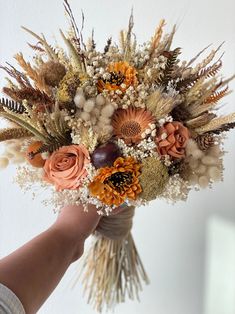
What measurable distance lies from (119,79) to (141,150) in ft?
0.42

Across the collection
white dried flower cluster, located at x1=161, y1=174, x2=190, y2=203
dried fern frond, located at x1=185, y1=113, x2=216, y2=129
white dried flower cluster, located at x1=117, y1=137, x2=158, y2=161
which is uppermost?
dried fern frond, located at x1=185, y1=113, x2=216, y2=129

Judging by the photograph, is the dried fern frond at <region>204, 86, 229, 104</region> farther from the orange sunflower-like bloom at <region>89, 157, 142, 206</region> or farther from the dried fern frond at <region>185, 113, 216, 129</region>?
the orange sunflower-like bloom at <region>89, 157, 142, 206</region>

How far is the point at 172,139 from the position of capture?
67 centimetres

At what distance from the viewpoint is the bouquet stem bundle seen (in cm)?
96

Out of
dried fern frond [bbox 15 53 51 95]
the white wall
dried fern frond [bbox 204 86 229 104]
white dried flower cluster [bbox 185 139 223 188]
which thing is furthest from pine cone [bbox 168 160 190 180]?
the white wall

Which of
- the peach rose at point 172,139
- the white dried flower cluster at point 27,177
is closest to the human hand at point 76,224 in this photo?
the white dried flower cluster at point 27,177

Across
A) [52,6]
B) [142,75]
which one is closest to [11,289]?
[142,75]

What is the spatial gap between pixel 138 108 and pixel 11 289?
1.09 feet

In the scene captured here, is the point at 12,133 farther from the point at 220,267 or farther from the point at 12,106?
the point at 220,267

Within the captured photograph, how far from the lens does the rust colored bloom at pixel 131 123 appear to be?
678 millimetres

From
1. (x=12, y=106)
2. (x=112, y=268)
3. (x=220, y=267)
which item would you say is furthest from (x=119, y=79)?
(x=220, y=267)

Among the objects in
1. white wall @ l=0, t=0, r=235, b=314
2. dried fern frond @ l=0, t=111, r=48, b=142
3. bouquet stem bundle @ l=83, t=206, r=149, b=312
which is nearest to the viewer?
dried fern frond @ l=0, t=111, r=48, b=142

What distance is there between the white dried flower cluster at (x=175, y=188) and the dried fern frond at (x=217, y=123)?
0.09 meters

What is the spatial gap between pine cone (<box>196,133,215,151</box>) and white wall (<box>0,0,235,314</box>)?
1.26 feet
